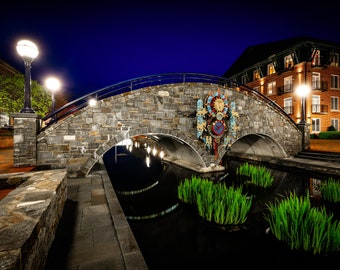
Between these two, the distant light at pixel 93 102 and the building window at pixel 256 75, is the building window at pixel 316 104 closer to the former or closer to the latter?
the building window at pixel 256 75

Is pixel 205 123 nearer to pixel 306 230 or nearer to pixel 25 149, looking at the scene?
pixel 306 230

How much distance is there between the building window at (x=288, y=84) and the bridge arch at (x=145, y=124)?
42.1 feet

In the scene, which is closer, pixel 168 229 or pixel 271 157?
pixel 168 229

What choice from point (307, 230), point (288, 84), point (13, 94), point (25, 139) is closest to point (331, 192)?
point (307, 230)

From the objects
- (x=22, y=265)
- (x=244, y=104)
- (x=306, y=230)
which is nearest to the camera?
(x=22, y=265)

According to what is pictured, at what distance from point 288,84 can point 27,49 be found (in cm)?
2612

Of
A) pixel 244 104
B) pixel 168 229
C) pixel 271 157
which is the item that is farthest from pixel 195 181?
pixel 271 157

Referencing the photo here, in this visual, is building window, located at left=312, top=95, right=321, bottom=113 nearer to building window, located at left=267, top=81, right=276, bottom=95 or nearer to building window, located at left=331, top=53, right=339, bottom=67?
building window, located at left=331, top=53, right=339, bottom=67

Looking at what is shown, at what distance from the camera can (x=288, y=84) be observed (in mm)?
22656

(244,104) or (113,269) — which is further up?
(244,104)

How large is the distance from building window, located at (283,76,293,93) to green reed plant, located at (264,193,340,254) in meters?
23.3

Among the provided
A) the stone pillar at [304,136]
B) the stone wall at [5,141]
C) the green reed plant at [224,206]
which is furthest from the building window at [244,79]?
the stone wall at [5,141]

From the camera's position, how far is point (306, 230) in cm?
345

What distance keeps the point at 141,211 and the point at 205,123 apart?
17.7ft
